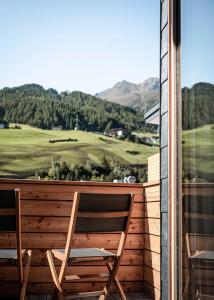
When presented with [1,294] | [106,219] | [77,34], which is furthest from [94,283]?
[77,34]

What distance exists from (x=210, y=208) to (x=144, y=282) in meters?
2.06

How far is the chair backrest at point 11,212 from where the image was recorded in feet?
9.78

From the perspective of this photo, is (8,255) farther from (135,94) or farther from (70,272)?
(135,94)

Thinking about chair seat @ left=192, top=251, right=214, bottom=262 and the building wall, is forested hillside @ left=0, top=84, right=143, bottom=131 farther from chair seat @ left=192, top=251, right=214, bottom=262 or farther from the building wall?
chair seat @ left=192, top=251, right=214, bottom=262

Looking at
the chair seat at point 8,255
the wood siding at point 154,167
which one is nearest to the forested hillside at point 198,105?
the chair seat at point 8,255

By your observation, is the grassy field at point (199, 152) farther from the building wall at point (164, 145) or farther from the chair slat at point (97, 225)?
the chair slat at point (97, 225)

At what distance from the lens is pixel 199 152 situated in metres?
2.44

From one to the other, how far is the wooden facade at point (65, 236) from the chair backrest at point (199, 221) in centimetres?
117

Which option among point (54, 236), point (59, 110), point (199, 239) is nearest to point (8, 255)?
point (54, 236)

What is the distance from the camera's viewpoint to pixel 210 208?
2240mm

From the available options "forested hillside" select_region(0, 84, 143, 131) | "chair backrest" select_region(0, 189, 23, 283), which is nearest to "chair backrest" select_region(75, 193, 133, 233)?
"chair backrest" select_region(0, 189, 23, 283)

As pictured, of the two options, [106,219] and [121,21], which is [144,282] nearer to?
[106,219]

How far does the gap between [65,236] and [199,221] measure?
181cm

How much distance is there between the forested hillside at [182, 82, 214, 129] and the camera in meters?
2.34
